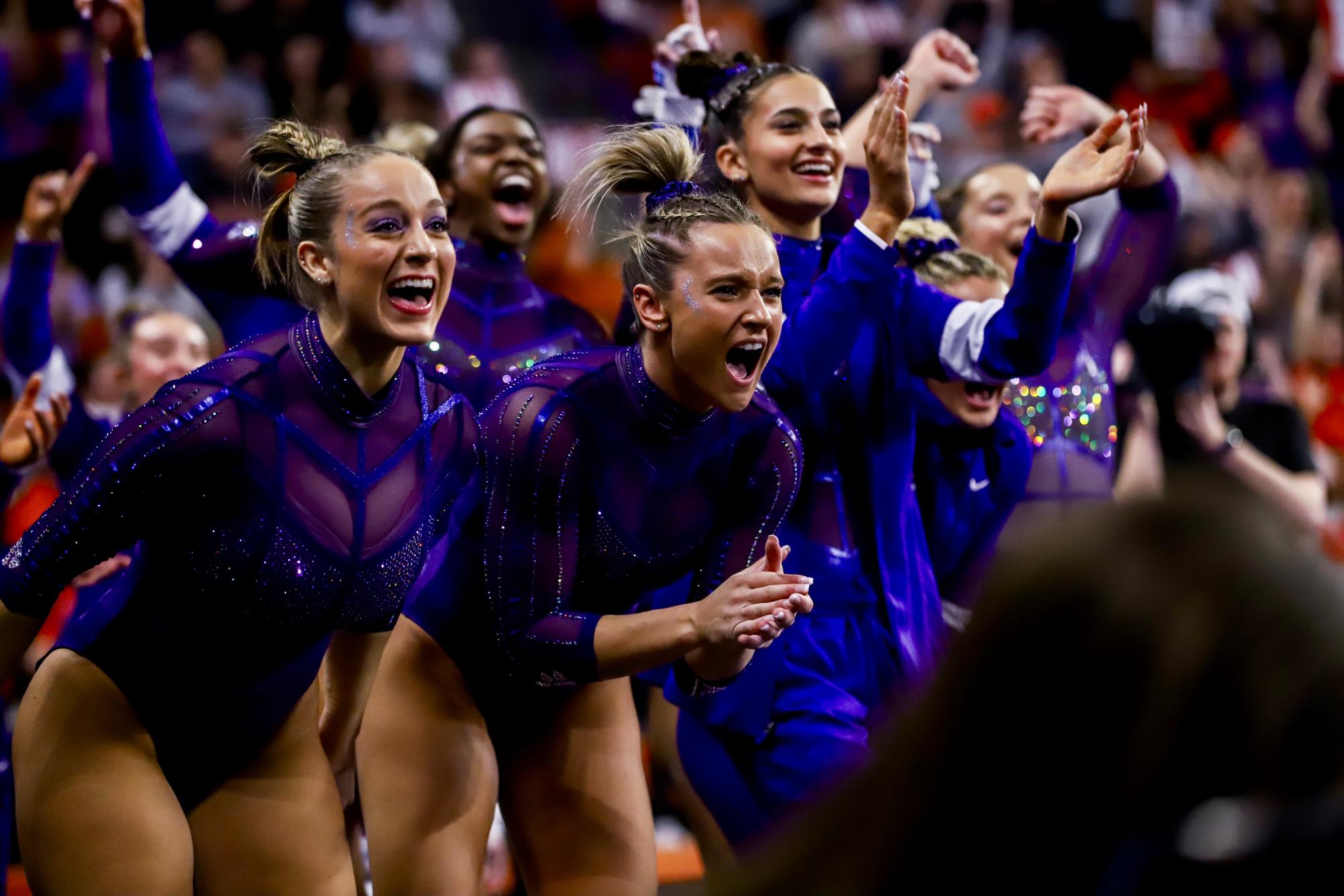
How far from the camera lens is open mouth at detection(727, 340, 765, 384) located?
2.77m

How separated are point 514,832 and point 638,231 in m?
1.20

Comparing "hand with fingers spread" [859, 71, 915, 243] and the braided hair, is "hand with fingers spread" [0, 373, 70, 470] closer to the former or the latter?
the braided hair

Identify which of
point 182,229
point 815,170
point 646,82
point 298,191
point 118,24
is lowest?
point 646,82

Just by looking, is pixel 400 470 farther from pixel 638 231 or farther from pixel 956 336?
pixel 956 336

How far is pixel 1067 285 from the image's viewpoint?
2941mm

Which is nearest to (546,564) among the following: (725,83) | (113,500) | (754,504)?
(754,504)

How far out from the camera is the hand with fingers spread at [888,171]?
9.62 ft

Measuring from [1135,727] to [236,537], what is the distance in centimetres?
192

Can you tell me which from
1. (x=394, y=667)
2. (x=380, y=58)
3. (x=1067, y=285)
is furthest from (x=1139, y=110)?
(x=380, y=58)

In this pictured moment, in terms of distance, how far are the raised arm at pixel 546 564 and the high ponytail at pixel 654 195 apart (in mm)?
334

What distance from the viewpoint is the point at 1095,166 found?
2990 millimetres

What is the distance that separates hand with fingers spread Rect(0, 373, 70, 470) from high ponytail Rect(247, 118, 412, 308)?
2.51 feet

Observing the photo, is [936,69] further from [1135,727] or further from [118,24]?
[1135,727]

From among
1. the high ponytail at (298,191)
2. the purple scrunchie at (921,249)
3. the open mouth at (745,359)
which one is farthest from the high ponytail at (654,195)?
the purple scrunchie at (921,249)
